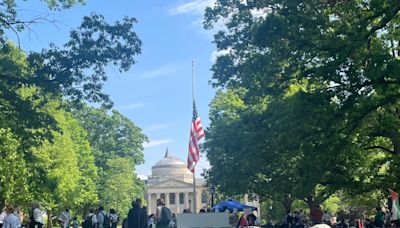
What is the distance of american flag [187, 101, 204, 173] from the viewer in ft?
Answer: 96.0

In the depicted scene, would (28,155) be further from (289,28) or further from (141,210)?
(289,28)

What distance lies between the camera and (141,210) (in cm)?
1611

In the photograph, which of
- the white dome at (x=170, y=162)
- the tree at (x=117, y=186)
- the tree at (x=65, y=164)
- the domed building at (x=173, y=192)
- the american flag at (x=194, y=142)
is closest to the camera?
the american flag at (x=194, y=142)

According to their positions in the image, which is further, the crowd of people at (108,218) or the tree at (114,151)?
the tree at (114,151)

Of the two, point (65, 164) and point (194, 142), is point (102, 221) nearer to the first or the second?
point (194, 142)

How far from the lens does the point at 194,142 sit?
1171 inches

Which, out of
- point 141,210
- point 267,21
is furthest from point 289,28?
point 141,210

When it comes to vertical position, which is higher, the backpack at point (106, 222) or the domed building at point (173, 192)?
the domed building at point (173, 192)

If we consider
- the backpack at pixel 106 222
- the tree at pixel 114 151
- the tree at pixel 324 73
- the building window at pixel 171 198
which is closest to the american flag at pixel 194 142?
the tree at pixel 324 73

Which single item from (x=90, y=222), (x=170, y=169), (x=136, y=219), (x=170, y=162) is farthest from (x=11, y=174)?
(x=170, y=162)

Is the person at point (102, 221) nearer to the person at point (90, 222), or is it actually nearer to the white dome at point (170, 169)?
the person at point (90, 222)

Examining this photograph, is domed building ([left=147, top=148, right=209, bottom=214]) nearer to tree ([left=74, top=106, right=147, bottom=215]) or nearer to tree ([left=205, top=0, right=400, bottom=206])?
tree ([left=74, top=106, right=147, bottom=215])

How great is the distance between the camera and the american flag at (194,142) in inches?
1152

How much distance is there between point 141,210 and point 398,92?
29.7ft
